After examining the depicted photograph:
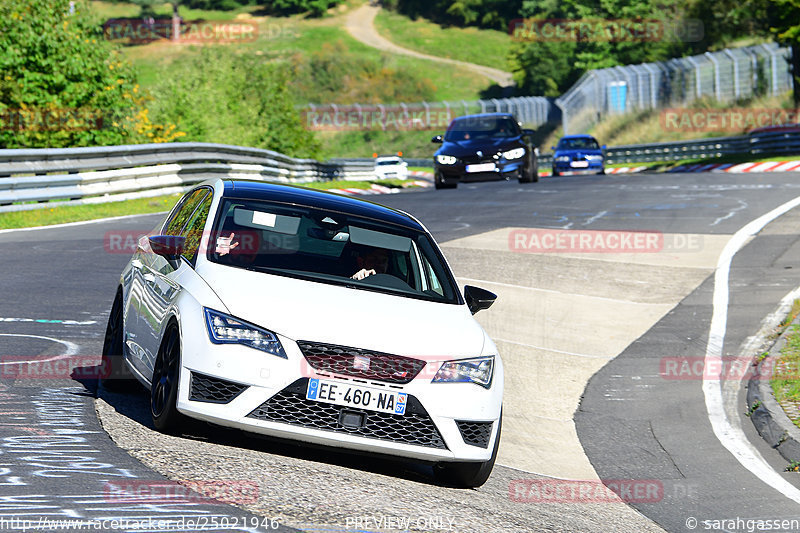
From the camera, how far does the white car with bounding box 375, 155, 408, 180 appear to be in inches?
1869

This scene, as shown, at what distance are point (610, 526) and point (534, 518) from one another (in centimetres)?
52

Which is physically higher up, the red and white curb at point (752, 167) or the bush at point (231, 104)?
the bush at point (231, 104)

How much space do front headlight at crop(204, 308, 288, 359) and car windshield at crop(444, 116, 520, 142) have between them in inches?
875

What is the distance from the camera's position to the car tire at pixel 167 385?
6.47 meters

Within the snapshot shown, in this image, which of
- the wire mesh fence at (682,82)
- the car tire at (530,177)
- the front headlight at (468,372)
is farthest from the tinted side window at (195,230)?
the wire mesh fence at (682,82)

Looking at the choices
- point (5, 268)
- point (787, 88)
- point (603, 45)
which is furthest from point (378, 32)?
point (5, 268)

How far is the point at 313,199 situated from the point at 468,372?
73.7 inches

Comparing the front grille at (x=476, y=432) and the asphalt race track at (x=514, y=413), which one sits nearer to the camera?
the asphalt race track at (x=514, y=413)

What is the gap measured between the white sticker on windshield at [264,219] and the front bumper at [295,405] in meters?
1.39

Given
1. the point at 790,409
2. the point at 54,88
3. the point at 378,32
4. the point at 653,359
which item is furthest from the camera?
the point at 378,32

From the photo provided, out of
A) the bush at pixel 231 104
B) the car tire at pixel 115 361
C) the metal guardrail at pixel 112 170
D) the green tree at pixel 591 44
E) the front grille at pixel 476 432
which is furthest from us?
the green tree at pixel 591 44

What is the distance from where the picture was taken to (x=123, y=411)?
7.34 meters

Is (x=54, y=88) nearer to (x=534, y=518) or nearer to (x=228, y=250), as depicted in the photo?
(x=228, y=250)
